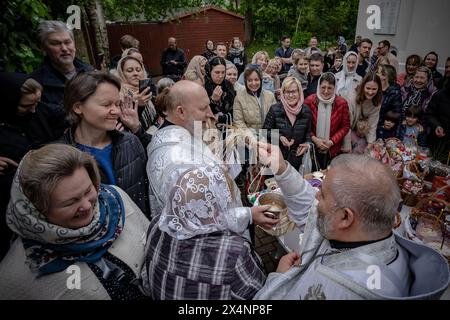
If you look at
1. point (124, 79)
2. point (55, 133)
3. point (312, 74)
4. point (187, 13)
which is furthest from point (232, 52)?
point (187, 13)

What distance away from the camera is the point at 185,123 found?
2287mm

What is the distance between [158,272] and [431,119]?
5.30m

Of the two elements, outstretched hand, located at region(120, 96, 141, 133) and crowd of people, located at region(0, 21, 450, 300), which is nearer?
crowd of people, located at region(0, 21, 450, 300)

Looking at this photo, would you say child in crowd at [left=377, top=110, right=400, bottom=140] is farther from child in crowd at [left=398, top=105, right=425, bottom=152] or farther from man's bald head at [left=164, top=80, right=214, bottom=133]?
man's bald head at [left=164, top=80, right=214, bottom=133]

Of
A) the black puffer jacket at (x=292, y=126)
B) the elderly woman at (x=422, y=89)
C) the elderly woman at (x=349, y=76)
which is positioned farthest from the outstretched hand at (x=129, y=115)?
the elderly woman at (x=422, y=89)

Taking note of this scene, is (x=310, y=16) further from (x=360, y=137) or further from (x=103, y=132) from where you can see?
(x=103, y=132)

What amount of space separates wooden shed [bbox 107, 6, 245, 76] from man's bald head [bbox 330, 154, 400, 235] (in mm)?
14525

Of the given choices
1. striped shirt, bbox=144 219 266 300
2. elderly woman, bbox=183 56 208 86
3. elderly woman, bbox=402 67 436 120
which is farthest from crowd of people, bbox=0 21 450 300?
elderly woman, bbox=402 67 436 120

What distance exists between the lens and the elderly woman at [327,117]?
4227 mm

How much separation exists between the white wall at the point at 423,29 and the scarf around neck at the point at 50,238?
33.8 ft

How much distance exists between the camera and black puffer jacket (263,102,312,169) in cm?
402

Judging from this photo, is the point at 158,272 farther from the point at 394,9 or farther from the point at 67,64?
the point at 394,9

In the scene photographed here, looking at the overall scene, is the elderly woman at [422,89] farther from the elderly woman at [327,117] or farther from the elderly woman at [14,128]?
the elderly woman at [14,128]

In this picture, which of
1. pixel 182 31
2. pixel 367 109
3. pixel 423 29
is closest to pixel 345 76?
pixel 367 109
